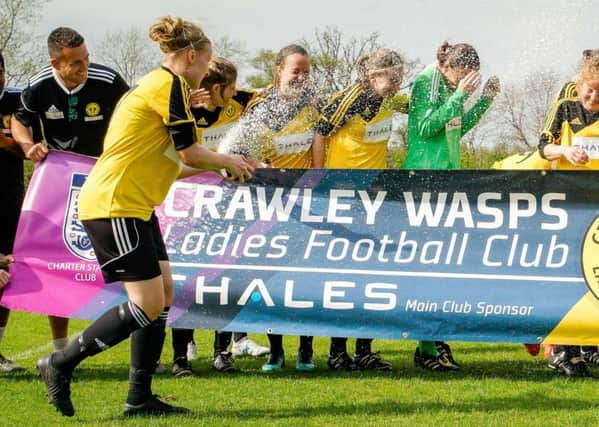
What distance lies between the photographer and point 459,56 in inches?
260

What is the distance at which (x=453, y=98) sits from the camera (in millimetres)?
6547

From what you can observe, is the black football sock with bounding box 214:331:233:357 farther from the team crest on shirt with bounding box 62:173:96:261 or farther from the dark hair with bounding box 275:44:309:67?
the dark hair with bounding box 275:44:309:67

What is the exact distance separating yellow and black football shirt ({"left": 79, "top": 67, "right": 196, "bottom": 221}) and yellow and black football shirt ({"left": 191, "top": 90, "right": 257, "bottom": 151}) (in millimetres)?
1982

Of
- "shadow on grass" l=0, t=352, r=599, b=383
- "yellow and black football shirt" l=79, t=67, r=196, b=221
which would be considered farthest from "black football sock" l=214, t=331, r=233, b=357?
"yellow and black football shirt" l=79, t=67, r=196, b=221

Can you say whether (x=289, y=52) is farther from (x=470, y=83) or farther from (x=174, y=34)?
(x=174, y=34)

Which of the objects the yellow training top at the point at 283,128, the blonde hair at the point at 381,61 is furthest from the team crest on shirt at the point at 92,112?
the blonde hair at the point at 381,61

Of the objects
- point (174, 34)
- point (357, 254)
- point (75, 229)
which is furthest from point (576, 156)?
point (75, 229)

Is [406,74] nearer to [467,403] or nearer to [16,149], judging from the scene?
[467,403]

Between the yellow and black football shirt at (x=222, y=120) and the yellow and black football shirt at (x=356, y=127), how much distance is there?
689mm

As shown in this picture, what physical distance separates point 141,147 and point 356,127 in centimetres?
227

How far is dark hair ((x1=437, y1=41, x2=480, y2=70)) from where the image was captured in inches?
260

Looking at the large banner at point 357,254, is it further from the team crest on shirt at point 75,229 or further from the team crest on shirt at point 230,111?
→ the team crest on shirt at point 230,111

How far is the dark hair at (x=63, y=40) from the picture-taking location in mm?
6461

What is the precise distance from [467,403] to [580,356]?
1412 millimetres
